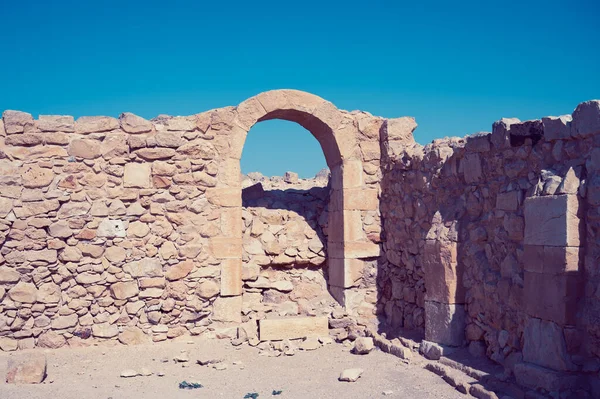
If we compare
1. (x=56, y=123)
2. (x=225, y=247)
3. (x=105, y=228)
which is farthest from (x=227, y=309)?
(x=56, y=123)

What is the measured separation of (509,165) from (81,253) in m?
4.72

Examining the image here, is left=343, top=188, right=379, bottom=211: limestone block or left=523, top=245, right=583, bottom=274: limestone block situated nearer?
left=523, top=245, right=583, bottom=274: limestone block

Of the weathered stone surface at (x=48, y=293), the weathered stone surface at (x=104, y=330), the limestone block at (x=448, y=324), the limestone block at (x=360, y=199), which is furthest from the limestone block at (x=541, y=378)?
the weathered stone surface at (x=48, y=293)

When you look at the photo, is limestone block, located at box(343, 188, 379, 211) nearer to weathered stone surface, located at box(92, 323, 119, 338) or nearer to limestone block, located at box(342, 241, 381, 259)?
limestone block, located at box(342, 241, 381, 259)

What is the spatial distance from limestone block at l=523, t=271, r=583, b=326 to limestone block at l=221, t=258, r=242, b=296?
11.8 feet

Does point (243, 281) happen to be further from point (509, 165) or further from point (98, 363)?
point (509, 165)

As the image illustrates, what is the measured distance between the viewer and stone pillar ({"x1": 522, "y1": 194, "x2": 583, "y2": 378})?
14.2 ft

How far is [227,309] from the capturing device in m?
7.11

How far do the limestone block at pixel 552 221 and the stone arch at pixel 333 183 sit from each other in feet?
10.0

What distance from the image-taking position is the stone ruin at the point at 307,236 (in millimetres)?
4590

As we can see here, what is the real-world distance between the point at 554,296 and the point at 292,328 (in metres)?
3.51

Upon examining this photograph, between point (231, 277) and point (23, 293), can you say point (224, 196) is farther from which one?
point (23, 293)

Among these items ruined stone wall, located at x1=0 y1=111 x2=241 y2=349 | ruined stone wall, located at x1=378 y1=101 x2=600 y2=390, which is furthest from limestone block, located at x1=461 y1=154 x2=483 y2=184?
ruined stone wall, located at x1=0 y1=111 x2=241 y2=349

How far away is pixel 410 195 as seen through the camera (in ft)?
22.8
